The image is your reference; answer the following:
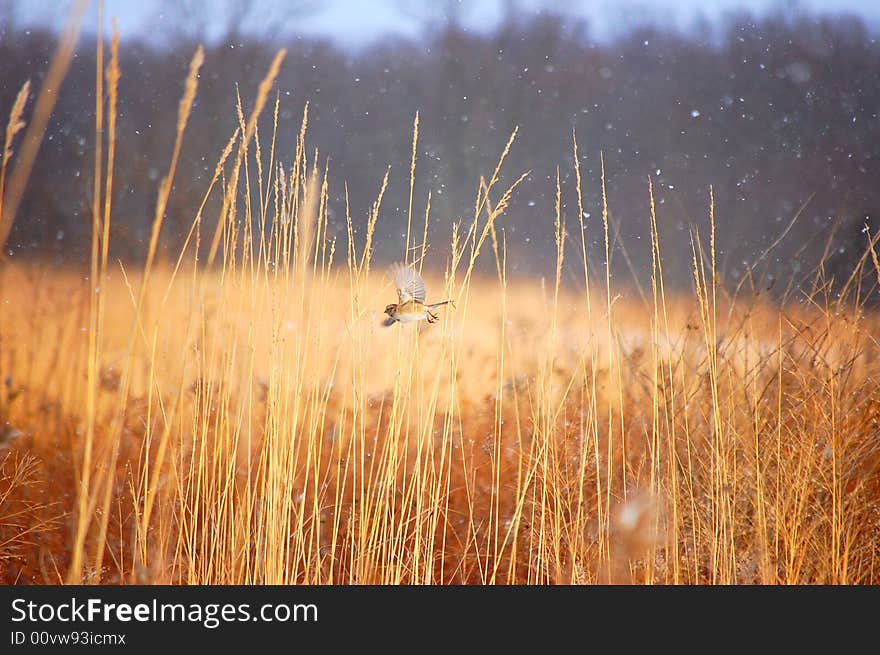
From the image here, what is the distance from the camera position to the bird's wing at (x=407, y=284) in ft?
4.94

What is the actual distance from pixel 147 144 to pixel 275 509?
119 cm

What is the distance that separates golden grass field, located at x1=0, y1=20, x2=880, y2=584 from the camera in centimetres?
134

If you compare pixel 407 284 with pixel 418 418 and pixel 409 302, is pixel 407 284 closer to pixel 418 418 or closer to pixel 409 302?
pixel 409 302

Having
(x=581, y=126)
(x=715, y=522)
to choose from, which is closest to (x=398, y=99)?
(x=581, y=126)

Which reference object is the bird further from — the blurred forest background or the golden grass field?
the blurred forest background

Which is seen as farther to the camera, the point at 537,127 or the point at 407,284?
Answer: the point at 537,127

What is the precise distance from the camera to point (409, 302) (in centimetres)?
152

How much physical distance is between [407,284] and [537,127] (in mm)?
767

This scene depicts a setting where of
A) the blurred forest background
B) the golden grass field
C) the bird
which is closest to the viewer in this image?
the golden grass field

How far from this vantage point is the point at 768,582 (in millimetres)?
1416

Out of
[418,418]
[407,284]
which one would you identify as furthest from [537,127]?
[418,418]

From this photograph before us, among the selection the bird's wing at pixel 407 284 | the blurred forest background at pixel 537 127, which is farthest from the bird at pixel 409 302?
the blurred forest background at pixel 537 127

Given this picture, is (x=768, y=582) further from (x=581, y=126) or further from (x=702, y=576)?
(x=581, y=126)

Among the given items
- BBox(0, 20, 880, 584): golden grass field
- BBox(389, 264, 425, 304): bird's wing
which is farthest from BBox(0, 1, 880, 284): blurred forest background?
BBox(389, 264, 425, 304): bird's wing
